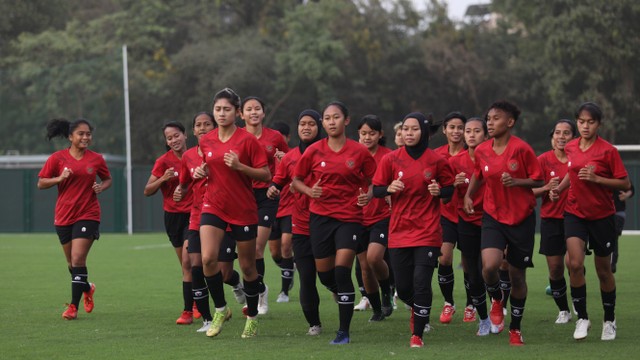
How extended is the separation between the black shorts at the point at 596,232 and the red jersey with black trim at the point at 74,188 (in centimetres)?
549

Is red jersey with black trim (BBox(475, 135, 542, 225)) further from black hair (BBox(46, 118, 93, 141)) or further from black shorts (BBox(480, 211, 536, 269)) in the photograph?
black hair (BBox(46, 118, 93, 141))

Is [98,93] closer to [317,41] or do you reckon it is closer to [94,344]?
[317,41]

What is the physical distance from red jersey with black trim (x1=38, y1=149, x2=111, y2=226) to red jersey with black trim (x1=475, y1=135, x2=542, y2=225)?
479cm

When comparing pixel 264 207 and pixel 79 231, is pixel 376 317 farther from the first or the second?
pixel 79 231

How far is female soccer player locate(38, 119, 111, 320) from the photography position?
13.0m

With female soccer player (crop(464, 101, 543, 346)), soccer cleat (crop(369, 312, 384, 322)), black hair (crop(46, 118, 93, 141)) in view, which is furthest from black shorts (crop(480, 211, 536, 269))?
black hair (crop(46, 118, 93, 141))

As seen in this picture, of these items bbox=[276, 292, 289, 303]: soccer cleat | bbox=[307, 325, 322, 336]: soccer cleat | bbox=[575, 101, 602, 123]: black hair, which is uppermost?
bbox=[575, 101, 602, 123]: black hair

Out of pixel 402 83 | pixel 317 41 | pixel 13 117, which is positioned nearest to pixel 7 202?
pixel 13 117

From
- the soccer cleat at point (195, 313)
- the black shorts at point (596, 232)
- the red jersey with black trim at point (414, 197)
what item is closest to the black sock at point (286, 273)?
the soccer cleat at point (195, 313)

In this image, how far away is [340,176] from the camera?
10766 millimetres

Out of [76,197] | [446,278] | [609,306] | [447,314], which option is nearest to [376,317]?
[447,314]

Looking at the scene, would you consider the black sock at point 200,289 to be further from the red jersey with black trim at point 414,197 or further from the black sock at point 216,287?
the red jersey with black trim at point 414,197

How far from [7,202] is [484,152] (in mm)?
29675

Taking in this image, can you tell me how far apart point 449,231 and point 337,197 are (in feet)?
7.15
